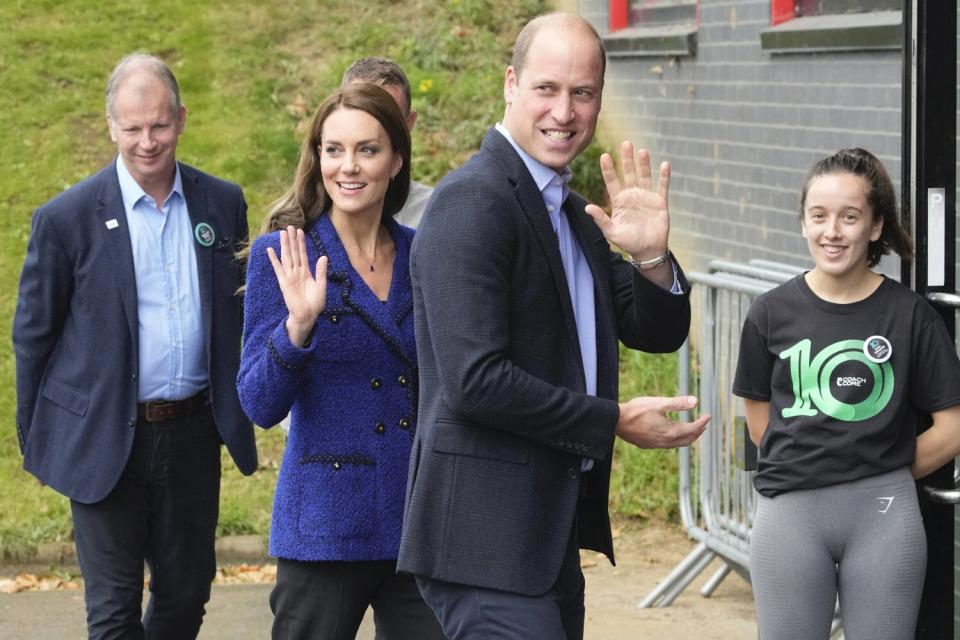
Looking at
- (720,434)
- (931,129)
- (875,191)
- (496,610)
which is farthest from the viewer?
(720,434)

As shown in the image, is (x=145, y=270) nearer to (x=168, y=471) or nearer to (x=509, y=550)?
(x=168, y=471)

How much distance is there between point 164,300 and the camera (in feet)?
17.5

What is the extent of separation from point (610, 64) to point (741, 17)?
2.27 metres

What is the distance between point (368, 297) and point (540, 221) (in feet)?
2.99

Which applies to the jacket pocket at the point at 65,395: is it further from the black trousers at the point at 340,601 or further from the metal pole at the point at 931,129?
the metal pole at the point at 931,129

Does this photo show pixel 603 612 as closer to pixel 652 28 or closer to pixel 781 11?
pixel 781 11

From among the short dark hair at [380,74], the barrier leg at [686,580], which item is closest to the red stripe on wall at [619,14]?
the barrier leg at [686,580]

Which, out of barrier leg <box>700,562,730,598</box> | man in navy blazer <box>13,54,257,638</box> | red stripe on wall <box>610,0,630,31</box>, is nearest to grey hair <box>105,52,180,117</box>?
man in navy blazer <box>13,54,257,638</box>

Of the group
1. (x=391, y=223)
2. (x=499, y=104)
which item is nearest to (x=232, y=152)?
(x=499, y=104)

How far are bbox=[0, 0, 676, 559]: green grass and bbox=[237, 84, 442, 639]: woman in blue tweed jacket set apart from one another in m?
6.25

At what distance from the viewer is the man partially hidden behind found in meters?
5.50

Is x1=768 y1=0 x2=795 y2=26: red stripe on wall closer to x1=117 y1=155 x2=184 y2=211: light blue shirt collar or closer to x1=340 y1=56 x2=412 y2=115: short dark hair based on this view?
x1=340 y1=56 x2=412 y2=115: short dark hair

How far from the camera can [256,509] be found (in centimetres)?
821

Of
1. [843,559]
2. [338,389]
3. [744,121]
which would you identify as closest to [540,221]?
[338,389]
